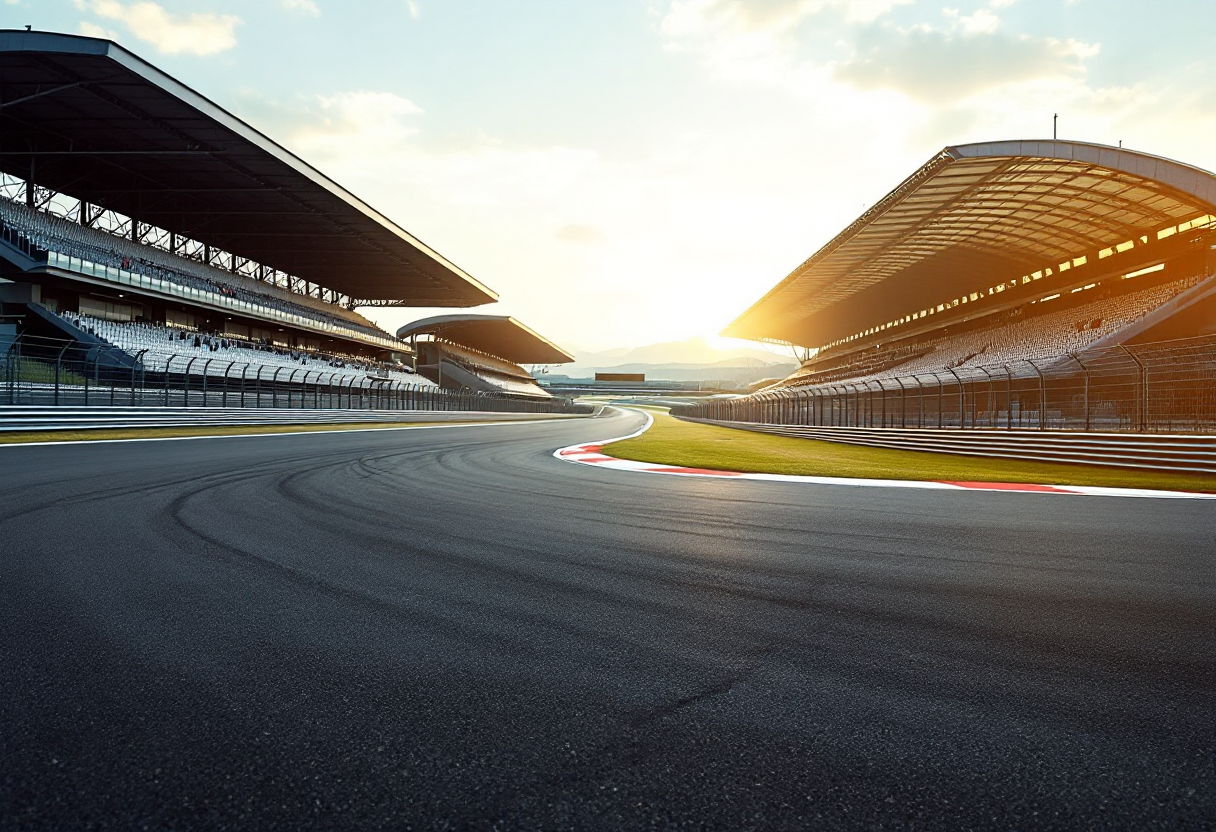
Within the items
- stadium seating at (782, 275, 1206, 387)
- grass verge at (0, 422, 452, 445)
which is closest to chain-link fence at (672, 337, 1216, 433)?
stadium seating at (782, 275, 1206, 387)

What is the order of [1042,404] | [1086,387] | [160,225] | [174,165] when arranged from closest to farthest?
[1086,387]
[1042,404]
[174,165]
[160,225]

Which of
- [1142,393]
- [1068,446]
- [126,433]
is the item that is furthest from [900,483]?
[126,433]

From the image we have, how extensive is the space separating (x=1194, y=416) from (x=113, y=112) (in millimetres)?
35663

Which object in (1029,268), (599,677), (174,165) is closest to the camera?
(599,677)

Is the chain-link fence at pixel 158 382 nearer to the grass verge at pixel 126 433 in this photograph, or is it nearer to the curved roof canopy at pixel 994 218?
the grass verge at pixel 126 433

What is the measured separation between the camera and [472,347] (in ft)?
264

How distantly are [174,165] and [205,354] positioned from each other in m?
9.27

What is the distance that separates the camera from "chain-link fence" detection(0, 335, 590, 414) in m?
15.8

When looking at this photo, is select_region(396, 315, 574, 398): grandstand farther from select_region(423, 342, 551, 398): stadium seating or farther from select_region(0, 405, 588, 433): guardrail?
select_region(0, 405, 588, 433): guardrail

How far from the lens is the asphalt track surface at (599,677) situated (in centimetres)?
151

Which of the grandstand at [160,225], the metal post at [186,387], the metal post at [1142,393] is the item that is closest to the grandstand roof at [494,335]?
the grandstand at [160,225]

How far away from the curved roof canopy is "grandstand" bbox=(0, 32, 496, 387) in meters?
26.4

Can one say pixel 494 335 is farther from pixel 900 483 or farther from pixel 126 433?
pixel 900 483

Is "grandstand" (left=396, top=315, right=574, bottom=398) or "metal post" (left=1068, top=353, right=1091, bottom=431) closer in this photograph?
"metal post" (left=1068, top=353, right=1091, bottom=431)
